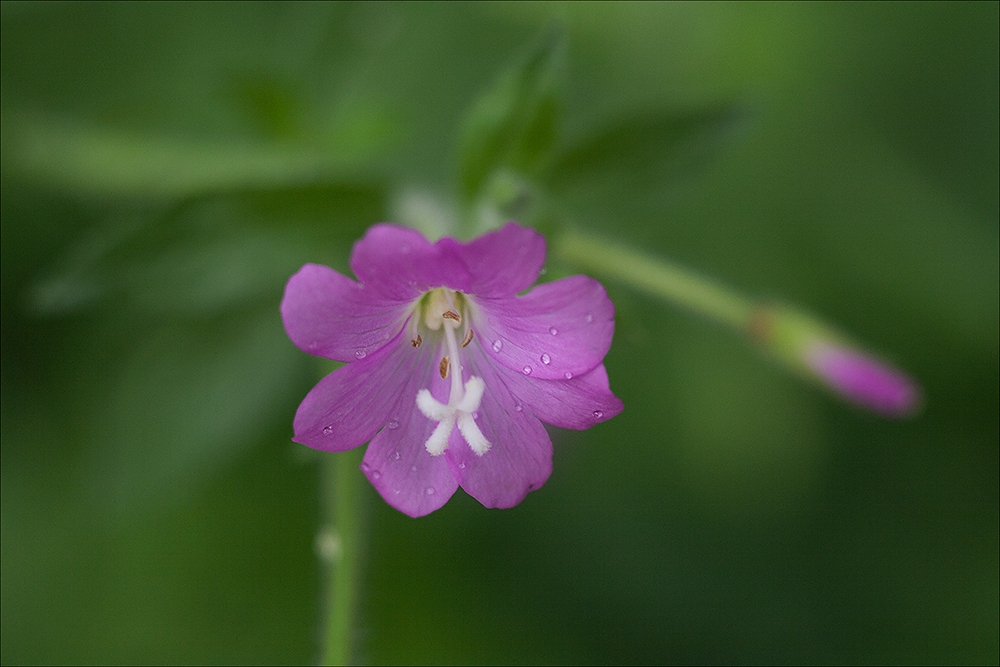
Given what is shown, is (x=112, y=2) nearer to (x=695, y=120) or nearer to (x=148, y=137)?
(x=148, y=137)

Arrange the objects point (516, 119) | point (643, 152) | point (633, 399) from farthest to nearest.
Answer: point (633, 399) < point (643, 152) < point (516, 119)

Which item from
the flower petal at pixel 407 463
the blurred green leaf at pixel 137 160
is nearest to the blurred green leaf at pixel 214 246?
the blurred green leaf at pixel 137 160

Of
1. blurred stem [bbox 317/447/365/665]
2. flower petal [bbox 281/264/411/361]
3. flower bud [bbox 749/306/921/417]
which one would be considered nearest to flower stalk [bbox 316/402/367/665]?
blurred stem [bbox 317/447/365/665]

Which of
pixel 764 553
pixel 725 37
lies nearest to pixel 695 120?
pixel 725 37

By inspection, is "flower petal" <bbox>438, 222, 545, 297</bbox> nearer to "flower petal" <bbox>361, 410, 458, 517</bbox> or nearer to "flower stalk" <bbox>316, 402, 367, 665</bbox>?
"flower petal" <bbox>361, 410, 458, 517</bbox>

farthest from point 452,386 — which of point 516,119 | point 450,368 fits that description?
point 516,119

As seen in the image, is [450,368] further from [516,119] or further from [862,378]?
[862,378]
